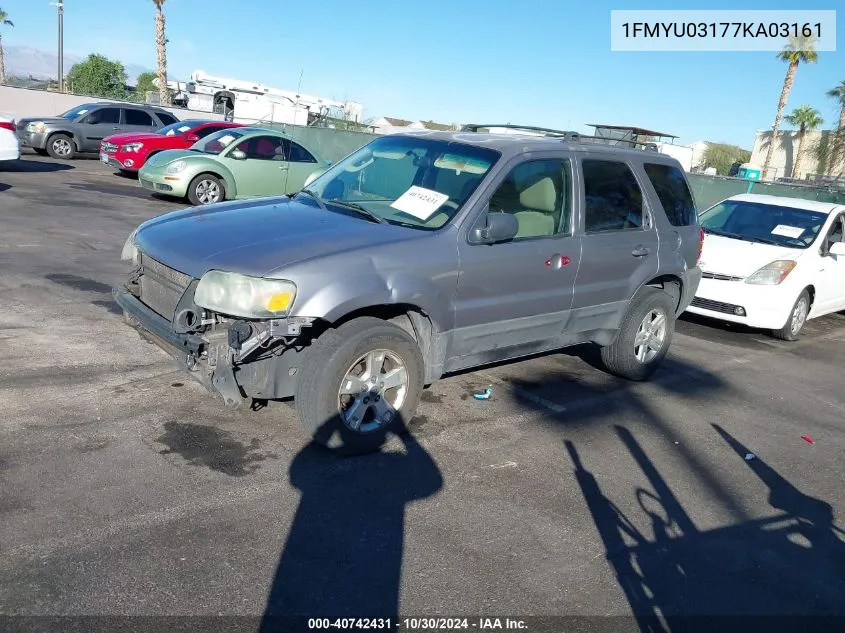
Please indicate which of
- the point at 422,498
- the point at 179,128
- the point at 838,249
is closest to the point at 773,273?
the point at 838,249

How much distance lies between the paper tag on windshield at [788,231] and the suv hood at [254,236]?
258 inches

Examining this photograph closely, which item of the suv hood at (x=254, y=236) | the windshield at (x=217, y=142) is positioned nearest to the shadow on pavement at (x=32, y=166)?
the windshield at (x=217, y=142)

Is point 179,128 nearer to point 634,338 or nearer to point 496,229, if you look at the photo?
point 634,338

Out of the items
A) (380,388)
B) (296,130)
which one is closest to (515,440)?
(380,388)

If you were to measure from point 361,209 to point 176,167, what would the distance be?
9.60 metres

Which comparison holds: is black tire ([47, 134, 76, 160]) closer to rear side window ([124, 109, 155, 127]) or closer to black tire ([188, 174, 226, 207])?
rear side window ([124, 109, 155, 127])

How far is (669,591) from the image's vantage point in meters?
3.58

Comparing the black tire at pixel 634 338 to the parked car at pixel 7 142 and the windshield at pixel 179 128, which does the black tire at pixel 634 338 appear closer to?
the parked car at pixel 7 142

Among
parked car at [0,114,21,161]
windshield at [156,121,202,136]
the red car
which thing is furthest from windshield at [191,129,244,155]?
parked car at [0,114,21,161]

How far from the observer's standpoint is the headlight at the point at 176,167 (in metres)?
13.7

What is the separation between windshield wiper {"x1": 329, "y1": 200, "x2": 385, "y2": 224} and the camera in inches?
197

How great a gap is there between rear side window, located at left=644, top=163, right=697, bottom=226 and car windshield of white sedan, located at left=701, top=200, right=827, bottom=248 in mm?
2970

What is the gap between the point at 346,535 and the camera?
3.72 meters

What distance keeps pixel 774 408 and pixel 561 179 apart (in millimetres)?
2813
